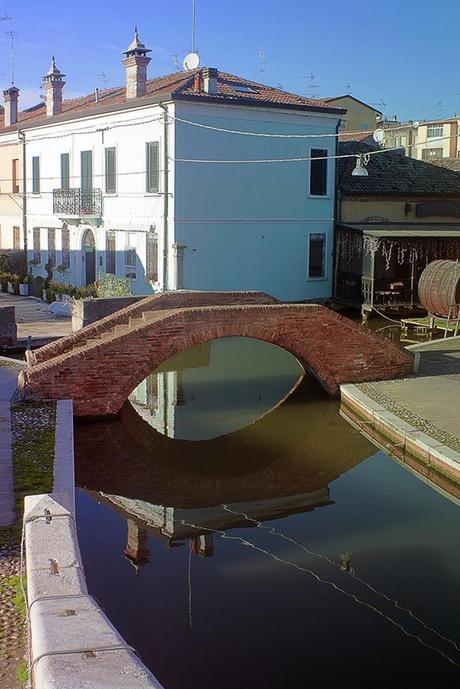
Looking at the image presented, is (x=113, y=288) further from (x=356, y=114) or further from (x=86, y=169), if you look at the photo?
(x=356, y=114)

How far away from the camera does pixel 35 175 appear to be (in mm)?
32781

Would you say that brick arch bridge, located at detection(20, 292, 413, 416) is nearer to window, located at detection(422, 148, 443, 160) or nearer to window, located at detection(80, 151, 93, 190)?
window, located at detection(80, 151, 93, 190)

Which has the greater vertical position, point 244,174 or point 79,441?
point 244,174

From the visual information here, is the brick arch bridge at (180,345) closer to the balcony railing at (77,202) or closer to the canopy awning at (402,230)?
the canopy awning at (402,230)

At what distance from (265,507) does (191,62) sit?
62.8 ft

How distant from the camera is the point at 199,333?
47.8 ft

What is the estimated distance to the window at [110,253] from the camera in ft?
90.1

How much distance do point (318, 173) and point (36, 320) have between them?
10.1m

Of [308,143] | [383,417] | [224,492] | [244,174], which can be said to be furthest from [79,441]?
[308,143]

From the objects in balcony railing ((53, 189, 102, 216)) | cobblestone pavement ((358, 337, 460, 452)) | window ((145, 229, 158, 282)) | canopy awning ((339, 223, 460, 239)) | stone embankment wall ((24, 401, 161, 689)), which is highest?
balcony railing ((53, 189, 102, 216))

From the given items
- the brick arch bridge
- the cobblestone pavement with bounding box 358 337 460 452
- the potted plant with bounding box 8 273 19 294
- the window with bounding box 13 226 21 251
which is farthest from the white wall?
the cobblestone pavement with bounding box 358 337 460 452

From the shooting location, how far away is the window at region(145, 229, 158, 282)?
82.2ft

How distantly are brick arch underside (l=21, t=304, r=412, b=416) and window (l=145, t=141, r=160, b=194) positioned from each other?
1053 centimetres

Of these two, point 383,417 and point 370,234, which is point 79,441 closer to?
point 383,417
